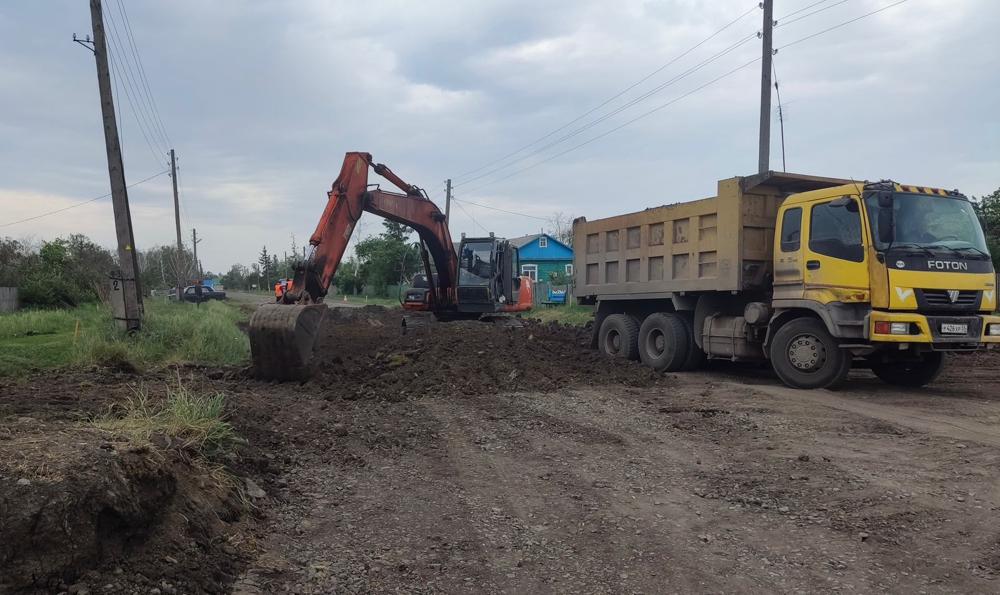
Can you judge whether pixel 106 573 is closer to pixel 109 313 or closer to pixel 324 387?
pixel 324 387

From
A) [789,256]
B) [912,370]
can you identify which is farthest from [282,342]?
[912,370]

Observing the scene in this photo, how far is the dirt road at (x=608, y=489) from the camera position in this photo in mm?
3799

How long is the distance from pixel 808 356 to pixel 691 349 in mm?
2565

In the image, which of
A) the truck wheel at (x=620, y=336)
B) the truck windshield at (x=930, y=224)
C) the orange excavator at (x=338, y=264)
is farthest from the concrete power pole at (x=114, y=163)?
the truck windshield at (x=930, y=224)

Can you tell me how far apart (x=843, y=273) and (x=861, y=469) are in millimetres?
3979

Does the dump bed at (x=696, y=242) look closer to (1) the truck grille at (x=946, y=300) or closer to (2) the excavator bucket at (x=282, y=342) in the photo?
(1) the truck grille at (x=946, y=300)

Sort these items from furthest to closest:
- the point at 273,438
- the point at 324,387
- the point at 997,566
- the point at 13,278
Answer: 1. the point at 13,278
2. the point at 324,387
3. the point at 273,438
4. the point at 997,566

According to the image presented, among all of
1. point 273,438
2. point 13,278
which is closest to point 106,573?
point 273,438

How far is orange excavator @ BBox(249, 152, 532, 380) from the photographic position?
992 centimetres

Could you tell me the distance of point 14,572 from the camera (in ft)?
9.55

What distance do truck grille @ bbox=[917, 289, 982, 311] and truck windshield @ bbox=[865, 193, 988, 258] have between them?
537 millimetres

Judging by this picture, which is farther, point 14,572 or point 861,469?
point 861,469

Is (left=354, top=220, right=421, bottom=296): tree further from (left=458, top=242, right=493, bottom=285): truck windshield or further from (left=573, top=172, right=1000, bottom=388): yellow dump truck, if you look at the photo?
(left=573, top=172, right=1000, bottom=388): yellow dump truck

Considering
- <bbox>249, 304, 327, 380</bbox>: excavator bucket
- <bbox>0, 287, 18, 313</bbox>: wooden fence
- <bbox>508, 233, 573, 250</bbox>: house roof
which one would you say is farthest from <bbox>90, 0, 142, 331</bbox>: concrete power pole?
<bbox>508, 233, 573, 250</bbox>: house roof
